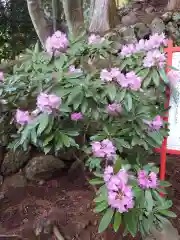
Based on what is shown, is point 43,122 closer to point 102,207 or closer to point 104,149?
point 104,149

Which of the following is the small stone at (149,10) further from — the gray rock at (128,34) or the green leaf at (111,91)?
the green leaf at (111,91)

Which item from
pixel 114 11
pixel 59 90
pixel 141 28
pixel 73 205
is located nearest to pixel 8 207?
pixel 73 205

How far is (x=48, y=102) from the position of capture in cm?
139

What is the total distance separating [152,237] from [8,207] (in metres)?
1.20

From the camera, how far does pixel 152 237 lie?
80.0 inches

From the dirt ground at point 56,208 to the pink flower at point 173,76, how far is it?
1.07 meters

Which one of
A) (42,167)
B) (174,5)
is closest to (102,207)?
(42,167)

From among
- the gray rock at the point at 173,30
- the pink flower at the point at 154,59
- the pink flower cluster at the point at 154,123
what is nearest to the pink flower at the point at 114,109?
the pink flower cluster at the point at 154,123

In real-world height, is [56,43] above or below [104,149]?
above

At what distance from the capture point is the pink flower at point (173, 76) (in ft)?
5.73

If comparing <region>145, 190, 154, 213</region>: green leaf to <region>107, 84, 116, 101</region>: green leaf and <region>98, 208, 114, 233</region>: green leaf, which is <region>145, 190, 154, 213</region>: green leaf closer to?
<region>98, 208, 114, 233</region>: green leaf

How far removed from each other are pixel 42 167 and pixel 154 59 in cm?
155

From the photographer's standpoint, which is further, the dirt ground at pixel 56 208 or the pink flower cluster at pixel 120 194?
the dirt ground at pixel 56 208

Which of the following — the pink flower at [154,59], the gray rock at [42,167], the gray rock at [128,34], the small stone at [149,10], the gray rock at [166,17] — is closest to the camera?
the pink flower at [154,59]
